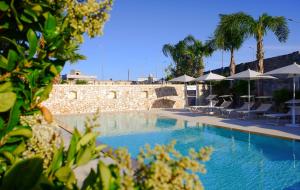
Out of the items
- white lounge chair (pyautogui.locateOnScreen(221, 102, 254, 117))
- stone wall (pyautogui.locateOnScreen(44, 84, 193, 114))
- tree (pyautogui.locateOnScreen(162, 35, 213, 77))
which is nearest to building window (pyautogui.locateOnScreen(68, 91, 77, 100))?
stone wall (pyautogui.locateOnScreen(44, 84, 193, 114))

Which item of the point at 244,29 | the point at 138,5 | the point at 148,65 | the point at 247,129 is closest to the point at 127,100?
the point at 138,5

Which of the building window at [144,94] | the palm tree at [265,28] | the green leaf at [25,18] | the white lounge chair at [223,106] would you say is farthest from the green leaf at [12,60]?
the building window at [144,94]

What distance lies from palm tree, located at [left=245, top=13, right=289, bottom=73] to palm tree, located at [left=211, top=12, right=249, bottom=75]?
0.82 meters

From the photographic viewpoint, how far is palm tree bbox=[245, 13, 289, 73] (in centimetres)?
1855

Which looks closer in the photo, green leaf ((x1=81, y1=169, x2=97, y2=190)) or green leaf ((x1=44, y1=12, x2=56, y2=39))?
green leaf ((x1=81, y1=169, x2=97, y2=190))

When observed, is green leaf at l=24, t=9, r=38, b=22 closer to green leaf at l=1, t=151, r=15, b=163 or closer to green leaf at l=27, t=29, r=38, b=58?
green leaf at l=27, t=29, r=38, b=58

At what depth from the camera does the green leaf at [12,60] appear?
105cm

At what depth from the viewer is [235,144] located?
436 inches

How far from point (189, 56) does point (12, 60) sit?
31.0m

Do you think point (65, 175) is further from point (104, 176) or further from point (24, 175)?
point (104, 176)

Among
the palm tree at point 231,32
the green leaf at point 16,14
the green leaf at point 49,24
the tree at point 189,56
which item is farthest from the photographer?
the tree at point 189,56

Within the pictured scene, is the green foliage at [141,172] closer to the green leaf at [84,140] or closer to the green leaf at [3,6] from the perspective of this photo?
the green leaf at [84,140]

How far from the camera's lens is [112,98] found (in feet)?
79.8

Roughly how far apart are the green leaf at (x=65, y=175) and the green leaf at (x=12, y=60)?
371mm
